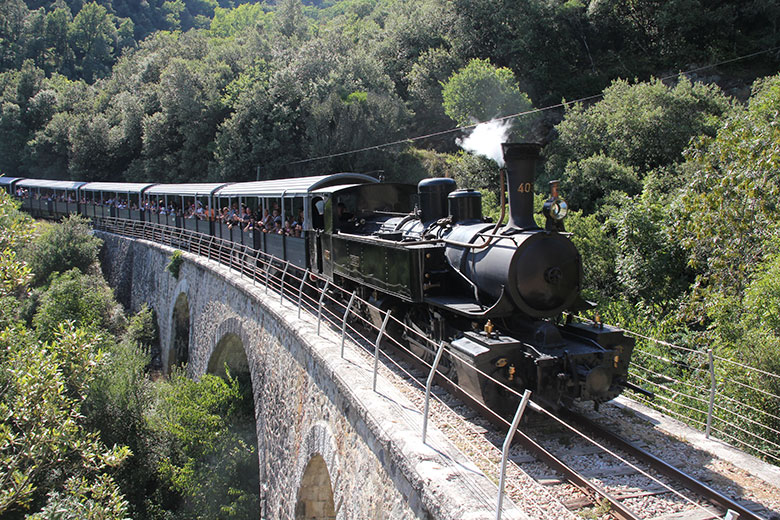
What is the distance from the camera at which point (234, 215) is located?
17.3 metres

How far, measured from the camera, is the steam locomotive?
596 cm

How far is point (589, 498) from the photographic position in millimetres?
4520

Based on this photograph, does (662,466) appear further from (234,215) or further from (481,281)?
(234,215)

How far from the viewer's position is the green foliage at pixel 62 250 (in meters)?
24.6

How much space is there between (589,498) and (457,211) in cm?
460

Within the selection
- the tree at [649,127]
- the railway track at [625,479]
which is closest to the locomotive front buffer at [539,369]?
the railway track at [625,479]

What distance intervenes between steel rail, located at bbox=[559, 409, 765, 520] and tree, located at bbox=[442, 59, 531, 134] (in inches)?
953

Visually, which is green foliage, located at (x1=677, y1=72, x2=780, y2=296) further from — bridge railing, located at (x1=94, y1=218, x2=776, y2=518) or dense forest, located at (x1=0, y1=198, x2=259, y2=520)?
dense forest, located at (x1=0, y1=198, x2=259, y2=520)

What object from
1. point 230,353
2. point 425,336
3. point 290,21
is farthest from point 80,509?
point 290,21

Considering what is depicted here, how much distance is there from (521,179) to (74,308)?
62.3ft

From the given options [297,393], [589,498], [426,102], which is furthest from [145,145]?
[589,498]

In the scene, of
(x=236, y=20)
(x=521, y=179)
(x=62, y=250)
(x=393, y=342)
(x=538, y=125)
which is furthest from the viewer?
(x=236, y=20)

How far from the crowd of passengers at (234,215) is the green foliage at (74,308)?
466 centimetres

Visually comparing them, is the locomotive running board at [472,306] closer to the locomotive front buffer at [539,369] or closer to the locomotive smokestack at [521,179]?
the locomotive front buffer at [539,369]
